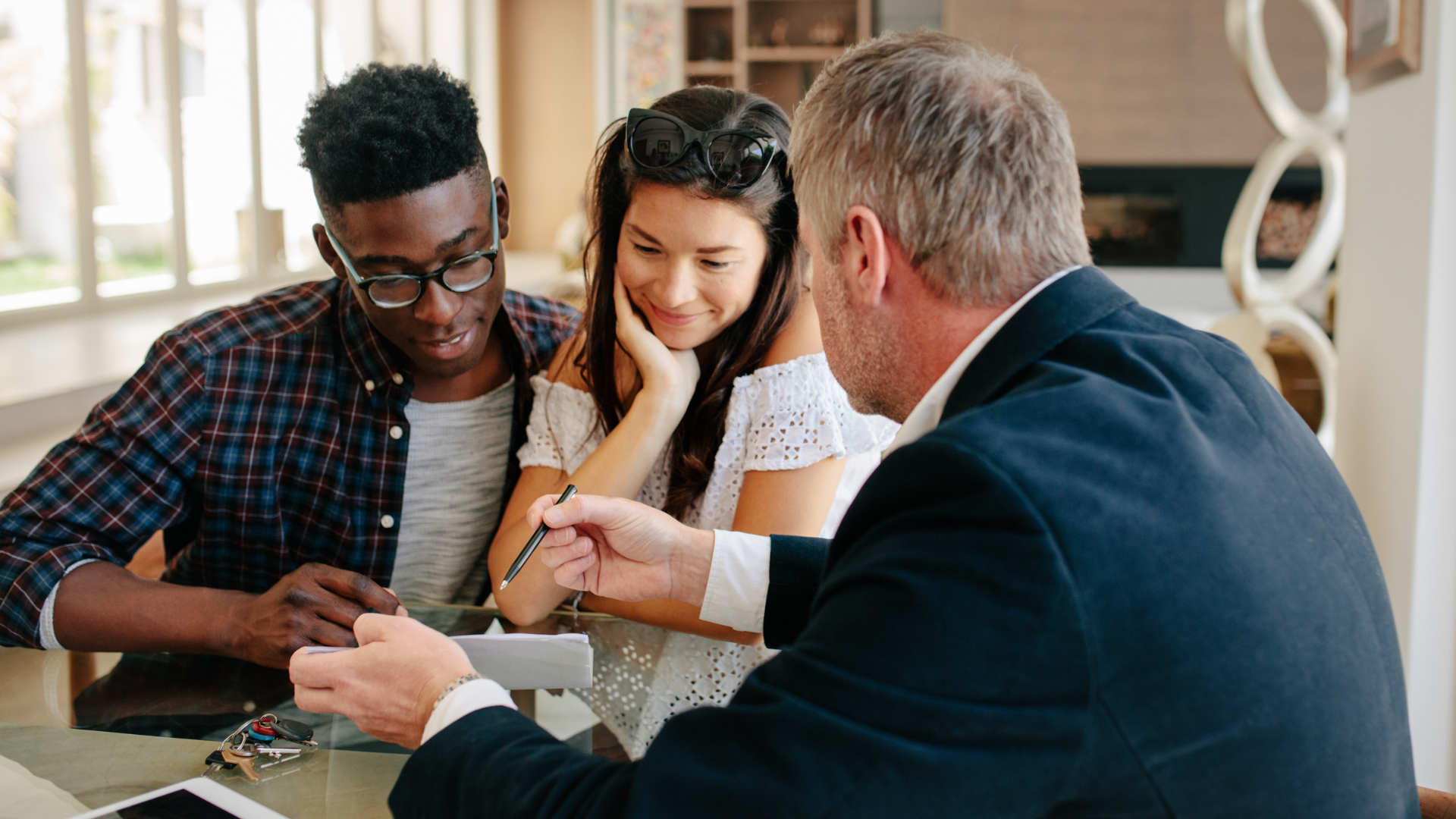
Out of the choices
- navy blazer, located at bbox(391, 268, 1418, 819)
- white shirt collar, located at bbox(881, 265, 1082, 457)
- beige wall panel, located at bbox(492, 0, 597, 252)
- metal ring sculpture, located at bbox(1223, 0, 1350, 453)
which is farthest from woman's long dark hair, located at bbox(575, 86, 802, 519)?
beige wall panel, located at bbox(492, 0, 597, 252)

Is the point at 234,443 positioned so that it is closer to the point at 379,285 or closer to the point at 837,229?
the point at 379,285

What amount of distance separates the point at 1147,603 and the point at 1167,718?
7cm

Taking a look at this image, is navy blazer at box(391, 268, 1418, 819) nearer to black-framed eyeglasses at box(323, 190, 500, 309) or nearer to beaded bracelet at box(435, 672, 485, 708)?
beaded bracelet at box(435, 672, 485, 708)

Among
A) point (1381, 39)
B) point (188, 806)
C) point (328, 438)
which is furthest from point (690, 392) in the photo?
point (1381, 39)

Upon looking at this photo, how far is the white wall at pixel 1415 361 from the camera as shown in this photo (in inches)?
66.9

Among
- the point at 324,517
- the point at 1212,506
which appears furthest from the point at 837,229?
the point at 324,517

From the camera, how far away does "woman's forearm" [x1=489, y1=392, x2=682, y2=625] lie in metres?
1.40

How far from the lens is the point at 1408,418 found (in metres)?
1.78

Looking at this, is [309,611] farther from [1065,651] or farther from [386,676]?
[1065,651]

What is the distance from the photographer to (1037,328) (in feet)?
2.62

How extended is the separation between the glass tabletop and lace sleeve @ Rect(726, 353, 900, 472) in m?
0.34

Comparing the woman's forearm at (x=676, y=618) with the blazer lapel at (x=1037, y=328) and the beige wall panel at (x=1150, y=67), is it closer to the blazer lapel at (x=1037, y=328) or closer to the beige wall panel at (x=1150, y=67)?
the blazer lapel at (x=1037, y=328)

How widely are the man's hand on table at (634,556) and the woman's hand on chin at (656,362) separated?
0.25 m

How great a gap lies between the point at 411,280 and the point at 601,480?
0.36m
